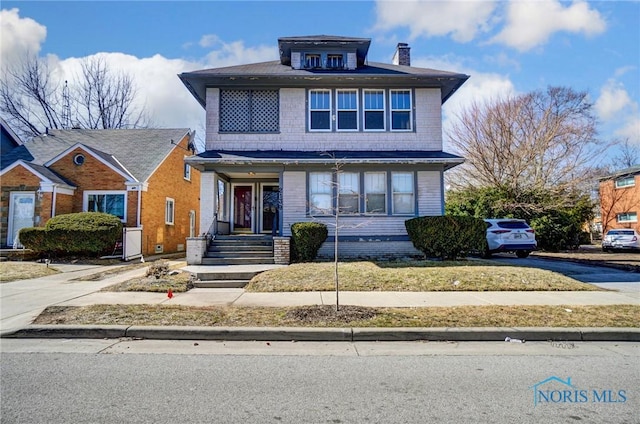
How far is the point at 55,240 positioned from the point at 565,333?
16.9 m

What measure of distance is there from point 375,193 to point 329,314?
27.3 ft

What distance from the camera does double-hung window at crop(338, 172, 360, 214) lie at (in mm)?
14336

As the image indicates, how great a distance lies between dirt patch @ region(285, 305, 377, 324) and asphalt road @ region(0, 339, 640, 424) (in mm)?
785

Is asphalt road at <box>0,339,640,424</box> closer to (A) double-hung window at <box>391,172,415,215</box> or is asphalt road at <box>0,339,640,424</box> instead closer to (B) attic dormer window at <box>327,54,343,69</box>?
(A) double-hung window at <box>391,172,415,215</box>

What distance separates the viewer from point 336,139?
14.6m

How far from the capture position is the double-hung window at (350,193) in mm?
14336

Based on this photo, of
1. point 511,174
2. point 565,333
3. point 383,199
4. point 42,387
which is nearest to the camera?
point 42,387

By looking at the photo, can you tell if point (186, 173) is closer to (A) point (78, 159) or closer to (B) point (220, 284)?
(A) point (78, 159)

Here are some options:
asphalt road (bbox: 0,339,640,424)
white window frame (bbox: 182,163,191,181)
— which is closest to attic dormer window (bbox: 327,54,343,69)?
white window frame (bbox: 182,163,191,181)

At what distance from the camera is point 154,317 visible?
6.55 m

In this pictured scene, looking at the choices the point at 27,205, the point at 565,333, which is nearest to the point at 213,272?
the point at 565,333

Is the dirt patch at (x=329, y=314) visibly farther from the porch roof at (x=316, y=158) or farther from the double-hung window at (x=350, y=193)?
the double-hung window at (x=350, y=193)

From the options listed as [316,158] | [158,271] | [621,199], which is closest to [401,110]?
[316,158]

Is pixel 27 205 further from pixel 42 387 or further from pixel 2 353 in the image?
pixel 42 387
